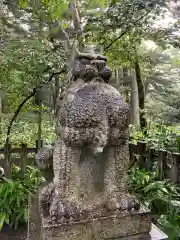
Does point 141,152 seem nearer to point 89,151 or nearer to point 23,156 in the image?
point 23,156

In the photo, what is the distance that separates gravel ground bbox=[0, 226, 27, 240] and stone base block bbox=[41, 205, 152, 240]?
2385 millimetres

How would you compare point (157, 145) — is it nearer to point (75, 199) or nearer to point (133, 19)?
point (133, 19)

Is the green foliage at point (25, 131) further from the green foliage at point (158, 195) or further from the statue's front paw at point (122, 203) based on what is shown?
the statue's front paw at point (122, 203)

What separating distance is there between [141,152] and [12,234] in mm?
2937

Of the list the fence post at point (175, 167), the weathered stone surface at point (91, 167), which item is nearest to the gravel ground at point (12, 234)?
the weathered stone surface at point (91, 167)

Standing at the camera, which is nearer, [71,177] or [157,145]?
[71,177]

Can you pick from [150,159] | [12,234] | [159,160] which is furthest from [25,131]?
[159,160]

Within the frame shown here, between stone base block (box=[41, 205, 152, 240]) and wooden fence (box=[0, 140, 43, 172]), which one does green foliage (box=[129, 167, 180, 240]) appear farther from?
wooden fence (box=[0, 140, 43, 172])

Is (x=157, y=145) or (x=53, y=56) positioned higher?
(x=53, y=56)

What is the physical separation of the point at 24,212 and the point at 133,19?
3.80 m

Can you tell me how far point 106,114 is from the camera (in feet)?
6.97

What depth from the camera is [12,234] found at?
4.11 metres

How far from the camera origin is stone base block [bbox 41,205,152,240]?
1992 millimetres

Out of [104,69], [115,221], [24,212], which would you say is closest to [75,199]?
[115,221]
